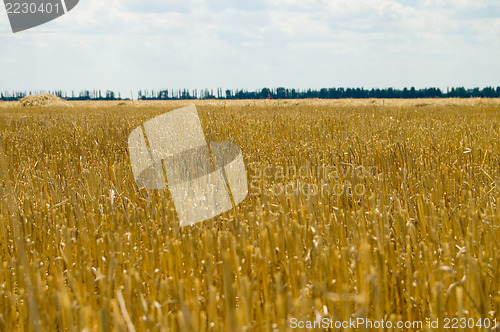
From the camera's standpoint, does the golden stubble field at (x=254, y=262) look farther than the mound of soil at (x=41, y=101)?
No


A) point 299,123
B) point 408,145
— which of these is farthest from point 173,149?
point 299,123

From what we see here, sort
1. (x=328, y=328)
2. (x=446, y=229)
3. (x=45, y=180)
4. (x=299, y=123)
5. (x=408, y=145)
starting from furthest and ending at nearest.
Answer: (x=299, y=123), (x=408, y=145), (x=45, y=180), (x=446, y=229), (x=328, y=328)

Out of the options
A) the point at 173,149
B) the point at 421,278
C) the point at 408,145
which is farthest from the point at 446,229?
the point at 173,149

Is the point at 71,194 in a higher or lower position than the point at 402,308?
higher

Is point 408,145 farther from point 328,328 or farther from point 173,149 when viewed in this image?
point 328,328

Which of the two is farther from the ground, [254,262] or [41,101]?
[41,101]

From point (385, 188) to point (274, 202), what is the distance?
2.65 ft

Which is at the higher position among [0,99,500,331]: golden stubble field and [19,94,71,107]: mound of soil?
[19,94,71,107]: mound of soil

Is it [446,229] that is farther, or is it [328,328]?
[446,229]

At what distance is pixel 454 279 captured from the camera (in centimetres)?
153

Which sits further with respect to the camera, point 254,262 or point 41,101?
point 41,101

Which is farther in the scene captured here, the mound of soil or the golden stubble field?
the mound of soil

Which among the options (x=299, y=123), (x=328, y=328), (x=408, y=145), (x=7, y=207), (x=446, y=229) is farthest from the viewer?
(x=299, y=123)

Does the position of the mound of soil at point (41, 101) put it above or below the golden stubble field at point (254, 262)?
above
